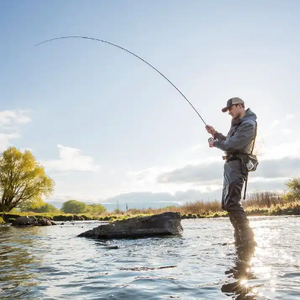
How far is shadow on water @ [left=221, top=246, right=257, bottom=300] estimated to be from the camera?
11.5ft

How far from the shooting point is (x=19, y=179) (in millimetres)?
52312

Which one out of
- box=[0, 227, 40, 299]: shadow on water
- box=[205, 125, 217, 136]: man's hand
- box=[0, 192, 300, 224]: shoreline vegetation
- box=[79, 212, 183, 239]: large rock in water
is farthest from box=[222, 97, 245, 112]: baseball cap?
box=[0, 192, 300, 224]: shoreline vegetation

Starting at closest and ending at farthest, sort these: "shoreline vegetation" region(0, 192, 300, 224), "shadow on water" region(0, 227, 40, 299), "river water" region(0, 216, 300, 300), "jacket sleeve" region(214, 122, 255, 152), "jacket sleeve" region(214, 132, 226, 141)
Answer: "river water" region(0, 216, 300, 300) < "shadow on water" region(0, 227, 40, 299) < "jacket sleeve" region(214, 122, 255, 152) < "jacket sleeve" region(214, 132, 226, 141) < "shoreline vegetation" region(0, 192, 300, 224)

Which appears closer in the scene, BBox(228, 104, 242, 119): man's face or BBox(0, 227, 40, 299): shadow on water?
BBox(0, 227, 40, 299): shadow on water

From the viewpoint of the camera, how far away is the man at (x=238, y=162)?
767cm

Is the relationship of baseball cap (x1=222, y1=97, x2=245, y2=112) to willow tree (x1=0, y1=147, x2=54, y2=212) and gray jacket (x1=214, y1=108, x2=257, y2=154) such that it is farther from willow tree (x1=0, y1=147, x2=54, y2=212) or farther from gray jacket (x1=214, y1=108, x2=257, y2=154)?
willow tree (x1=0, y1=147, x2=54, y2=212)

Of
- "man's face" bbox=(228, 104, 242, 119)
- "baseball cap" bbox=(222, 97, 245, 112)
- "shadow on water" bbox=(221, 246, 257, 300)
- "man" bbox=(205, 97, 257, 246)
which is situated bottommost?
"shadow on water" bbox=(221, 246, 257, 300)

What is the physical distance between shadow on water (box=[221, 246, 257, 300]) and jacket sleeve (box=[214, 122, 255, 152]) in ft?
8.04

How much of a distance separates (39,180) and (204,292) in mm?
53749

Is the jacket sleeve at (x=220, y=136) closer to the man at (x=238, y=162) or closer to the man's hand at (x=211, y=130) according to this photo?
the man's hand at (x=211, y=130)

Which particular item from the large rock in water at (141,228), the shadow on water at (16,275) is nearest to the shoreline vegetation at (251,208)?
the large rock in water at (141,228)

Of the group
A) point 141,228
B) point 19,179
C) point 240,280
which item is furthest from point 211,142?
point 19,179

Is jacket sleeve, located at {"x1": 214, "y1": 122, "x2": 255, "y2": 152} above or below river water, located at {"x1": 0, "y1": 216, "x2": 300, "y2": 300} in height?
above

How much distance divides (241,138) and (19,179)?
164ft
